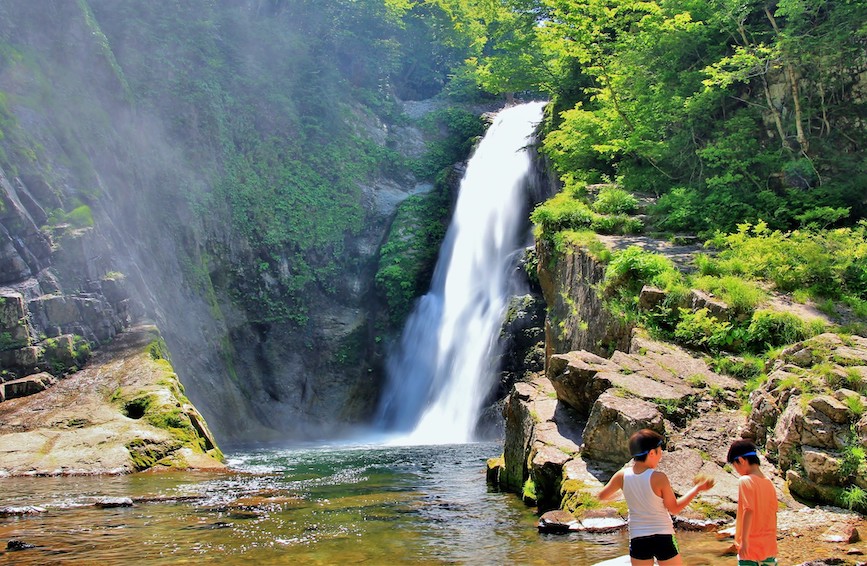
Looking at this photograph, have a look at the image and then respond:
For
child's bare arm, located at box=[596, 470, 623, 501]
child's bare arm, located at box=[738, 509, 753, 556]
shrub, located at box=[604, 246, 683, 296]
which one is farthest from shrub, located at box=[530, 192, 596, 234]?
child's bare arm, located at box=[738, 509, 753, 556]

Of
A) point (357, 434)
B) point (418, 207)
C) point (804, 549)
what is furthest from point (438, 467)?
point (418, 207)

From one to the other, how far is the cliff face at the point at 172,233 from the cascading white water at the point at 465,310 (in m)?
2.83

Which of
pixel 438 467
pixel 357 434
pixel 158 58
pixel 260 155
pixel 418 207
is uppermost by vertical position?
pixel 158 58

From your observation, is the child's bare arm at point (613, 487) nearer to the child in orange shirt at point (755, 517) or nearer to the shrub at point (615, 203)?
the child in orange shirt at point (755, 517)

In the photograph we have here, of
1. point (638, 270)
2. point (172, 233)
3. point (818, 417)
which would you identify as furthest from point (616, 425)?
point (172, 233)

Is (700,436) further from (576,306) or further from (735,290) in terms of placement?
(576,306)

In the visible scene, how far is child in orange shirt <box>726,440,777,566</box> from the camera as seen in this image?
169 inches

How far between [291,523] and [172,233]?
62.4ft

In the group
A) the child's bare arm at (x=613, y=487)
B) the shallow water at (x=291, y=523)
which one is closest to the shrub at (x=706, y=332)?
the shallow water at (x=291, y=523)

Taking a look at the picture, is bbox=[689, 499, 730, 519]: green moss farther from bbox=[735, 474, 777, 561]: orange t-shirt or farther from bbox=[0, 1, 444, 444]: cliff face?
bbox=[0, 1, 444, 444]: cliff face

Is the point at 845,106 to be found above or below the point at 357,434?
above

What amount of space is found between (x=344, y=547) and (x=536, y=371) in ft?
45.0

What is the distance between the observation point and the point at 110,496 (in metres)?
10.1

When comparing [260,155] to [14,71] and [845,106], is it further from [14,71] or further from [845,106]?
[845,106]
